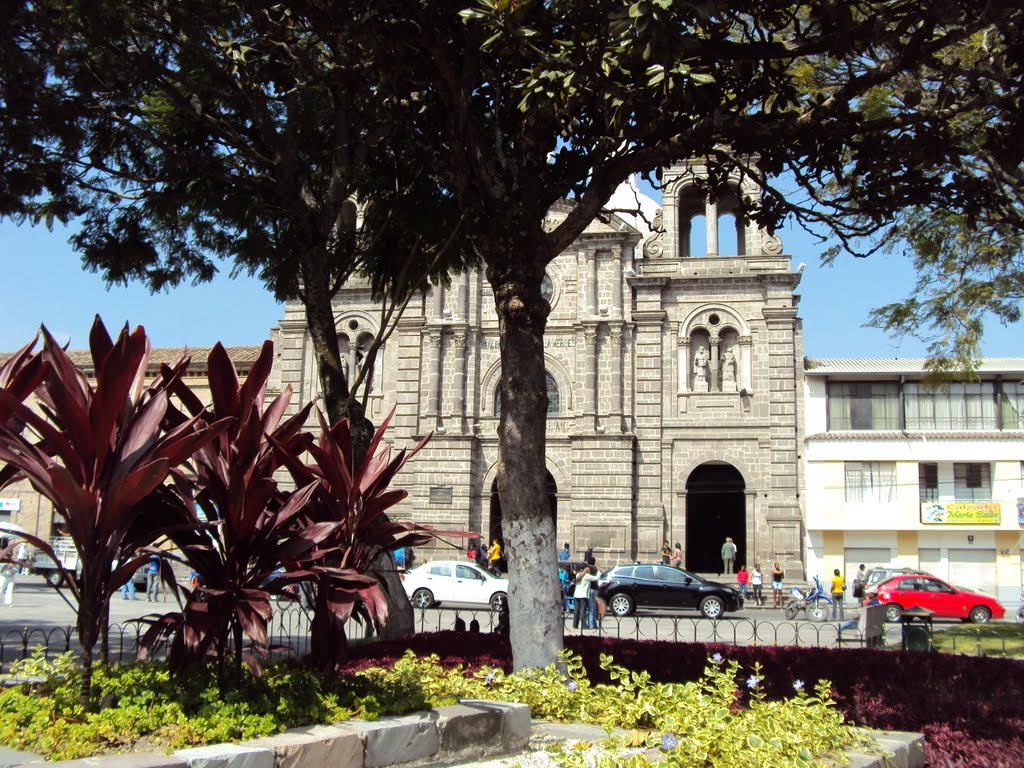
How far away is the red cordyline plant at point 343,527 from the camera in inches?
217

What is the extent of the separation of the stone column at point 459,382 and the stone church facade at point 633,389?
47 millimetres

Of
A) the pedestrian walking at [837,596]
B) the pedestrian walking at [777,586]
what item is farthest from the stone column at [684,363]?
the pedestrian walking at [837,596]

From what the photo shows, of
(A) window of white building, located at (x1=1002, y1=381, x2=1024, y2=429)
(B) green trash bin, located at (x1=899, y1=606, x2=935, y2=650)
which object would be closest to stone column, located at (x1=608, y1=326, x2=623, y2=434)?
(A) window of white building, located at (x1=1002, y1=381, x2=1024, y2=429)

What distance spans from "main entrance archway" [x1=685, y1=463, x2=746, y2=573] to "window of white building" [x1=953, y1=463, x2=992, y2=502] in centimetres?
640

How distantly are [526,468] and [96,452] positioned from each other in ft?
11.8

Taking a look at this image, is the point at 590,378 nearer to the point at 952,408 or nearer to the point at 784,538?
the point at 784,538

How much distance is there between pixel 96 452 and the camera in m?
4.75

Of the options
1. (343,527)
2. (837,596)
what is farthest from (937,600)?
(343,527)

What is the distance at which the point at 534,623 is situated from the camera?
7340mm

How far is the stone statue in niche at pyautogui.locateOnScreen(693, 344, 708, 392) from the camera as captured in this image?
3061 centimetres

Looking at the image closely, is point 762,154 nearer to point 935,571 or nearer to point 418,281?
point 418,281

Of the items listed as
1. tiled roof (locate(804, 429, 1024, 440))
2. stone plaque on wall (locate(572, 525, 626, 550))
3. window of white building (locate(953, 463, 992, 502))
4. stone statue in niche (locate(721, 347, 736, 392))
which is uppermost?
stone statue in niche (locate(721, 347, 736, 392))

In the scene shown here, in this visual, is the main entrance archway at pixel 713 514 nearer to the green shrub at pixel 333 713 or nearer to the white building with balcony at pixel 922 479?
the white building with balcony at pixel 922 479

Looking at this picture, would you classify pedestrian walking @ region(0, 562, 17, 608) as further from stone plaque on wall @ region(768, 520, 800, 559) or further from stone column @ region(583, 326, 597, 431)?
stone plaque on wall @ region(768, 520, 800, 559)
